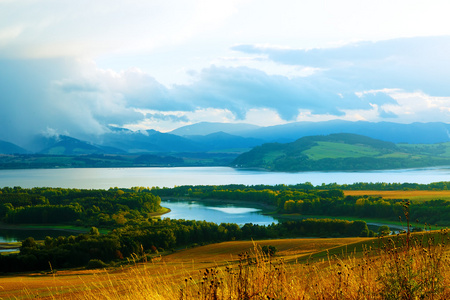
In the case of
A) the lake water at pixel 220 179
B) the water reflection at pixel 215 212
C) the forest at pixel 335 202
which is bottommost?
the water reflection at pixel 215 212

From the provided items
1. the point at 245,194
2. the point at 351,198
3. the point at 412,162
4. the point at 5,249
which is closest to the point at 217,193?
the point at 245,194

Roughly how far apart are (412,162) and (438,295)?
192375 millimetres

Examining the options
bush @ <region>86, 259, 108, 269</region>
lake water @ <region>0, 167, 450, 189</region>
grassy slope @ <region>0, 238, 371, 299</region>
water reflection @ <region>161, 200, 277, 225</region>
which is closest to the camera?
grassy slope @ <region>0, 238, 371, 299</region>

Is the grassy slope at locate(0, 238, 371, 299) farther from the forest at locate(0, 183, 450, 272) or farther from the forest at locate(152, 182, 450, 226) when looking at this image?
the forest at locate(152, 182, 450, 226)

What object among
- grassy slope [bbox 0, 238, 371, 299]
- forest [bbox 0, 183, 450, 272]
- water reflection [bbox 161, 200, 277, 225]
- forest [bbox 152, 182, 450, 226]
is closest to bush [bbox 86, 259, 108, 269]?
forest [bbox 0, 183, 450, 272]

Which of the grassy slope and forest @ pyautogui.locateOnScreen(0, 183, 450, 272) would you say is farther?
forest @ pyautogui.locateOnScreen(0, 183, 450, 272)

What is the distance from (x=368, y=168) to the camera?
581 ft

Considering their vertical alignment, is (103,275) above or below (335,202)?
above

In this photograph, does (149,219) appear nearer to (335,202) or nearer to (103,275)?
(335,202)

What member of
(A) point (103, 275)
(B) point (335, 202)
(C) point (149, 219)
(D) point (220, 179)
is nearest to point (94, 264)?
(A) point (103, 275)

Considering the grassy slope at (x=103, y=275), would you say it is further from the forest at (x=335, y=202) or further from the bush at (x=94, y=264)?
the forest at (x=335, y=202)

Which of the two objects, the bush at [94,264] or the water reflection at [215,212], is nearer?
the bush at [94,264]

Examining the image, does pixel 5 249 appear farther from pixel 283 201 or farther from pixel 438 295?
pixel 283 201

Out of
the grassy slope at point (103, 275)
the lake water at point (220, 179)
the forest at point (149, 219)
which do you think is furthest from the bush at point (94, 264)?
the lake water at point (220, 179)
